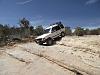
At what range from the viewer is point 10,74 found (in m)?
13.2

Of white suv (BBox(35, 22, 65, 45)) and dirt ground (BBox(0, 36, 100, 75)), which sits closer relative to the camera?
dirt ground (BBox(0, 36, 100, 75))

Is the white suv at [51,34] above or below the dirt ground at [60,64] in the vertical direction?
above

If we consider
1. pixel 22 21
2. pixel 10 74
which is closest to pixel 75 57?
pixel 10 74

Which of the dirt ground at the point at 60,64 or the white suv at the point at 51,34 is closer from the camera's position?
the dirt ground at the point at 60,64

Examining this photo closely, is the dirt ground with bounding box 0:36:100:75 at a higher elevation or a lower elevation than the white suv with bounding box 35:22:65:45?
lower

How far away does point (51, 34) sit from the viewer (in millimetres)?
24547

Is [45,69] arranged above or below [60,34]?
below

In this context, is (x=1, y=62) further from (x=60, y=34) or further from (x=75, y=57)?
(x=60, y=34)

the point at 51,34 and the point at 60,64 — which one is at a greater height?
the point at 51,34

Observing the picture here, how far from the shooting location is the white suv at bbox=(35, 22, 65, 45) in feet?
77.9

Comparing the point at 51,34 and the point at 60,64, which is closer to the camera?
Result: the point at 60,64

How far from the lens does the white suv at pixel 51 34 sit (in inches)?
934

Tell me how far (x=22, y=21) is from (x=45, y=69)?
45707 millimetres

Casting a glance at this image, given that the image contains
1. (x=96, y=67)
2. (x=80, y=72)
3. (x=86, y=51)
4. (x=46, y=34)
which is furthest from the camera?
(x=46, y=34)
